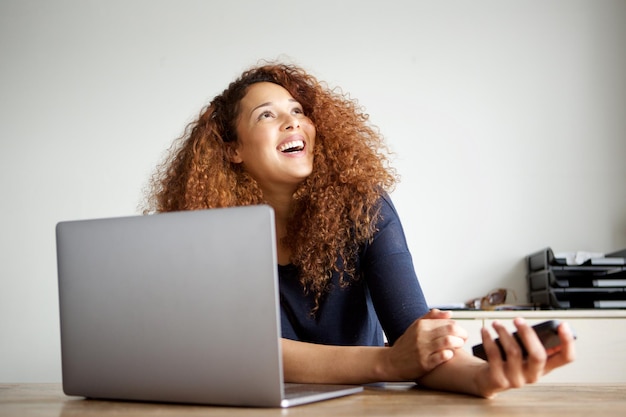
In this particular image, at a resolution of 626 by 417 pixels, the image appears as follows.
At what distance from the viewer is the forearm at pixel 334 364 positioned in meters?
1.20

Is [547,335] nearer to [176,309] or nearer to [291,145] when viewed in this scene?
[176,309]

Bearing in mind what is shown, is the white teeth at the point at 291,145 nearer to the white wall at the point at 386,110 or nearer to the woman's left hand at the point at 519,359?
the woman's left hand at the point at 519,359

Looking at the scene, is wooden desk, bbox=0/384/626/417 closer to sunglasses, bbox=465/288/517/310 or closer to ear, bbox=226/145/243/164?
ear, bbox=226/145/243/164

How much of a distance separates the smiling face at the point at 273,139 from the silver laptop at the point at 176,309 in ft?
2.97

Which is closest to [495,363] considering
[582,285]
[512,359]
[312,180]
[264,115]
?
[512,359]

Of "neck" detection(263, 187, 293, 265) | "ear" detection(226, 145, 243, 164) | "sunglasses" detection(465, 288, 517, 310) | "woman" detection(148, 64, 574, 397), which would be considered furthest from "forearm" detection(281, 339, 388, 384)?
"sunglasses" detection(465, 288, 517, 310)

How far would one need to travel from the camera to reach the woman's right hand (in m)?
1.12

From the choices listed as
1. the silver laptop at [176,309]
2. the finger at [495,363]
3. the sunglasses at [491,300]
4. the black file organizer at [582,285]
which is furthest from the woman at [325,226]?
the sunglasses at [491,300]

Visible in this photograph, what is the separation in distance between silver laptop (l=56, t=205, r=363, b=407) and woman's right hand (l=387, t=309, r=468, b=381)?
20cm

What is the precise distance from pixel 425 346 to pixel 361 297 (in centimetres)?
51

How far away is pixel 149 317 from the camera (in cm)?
90

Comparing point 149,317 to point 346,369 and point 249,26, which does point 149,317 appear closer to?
point 346,369

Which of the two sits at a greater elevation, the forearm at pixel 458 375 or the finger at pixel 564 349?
the finger at pixel 564 349

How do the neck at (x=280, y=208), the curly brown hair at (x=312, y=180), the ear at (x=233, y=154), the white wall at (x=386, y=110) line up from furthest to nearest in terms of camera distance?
the white wall at (x=386, y=110)
the ear at (x=233, y=154)
the neck at (x=280, y=208)
the curly brown hair at (x=312, y=180)
